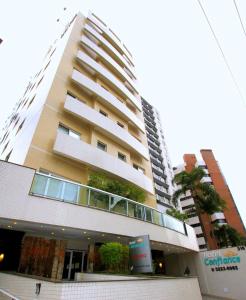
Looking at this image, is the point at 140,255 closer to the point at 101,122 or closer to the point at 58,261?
the point at 58,261

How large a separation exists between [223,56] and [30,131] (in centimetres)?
1212

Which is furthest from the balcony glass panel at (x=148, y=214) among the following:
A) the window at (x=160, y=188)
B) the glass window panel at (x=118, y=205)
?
the window at (x=160, y=188)

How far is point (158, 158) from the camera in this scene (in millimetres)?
50031

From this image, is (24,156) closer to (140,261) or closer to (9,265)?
(9,265)

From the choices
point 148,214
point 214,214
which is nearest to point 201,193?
point 148,214

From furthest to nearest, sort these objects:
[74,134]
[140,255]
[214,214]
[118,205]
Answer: [214,214] < [74,134] < [118,205] < [140,255]

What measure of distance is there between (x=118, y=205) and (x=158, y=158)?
39.9 metres

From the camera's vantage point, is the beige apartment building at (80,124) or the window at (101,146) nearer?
the beige apartment building at (80,124)

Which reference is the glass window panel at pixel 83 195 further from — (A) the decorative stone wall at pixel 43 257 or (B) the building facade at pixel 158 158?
(B) the building facade at pixel 158 158

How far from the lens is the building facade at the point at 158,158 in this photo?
43688mm

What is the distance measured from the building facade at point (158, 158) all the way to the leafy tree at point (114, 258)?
30652 mm

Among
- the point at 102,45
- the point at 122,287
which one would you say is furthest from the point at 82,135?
the point at 102,45

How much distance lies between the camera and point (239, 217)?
44156 mm

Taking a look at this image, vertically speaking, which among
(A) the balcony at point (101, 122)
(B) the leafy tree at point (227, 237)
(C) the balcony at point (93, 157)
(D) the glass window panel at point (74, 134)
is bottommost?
(B) the leafy tree at point (227, 237)
